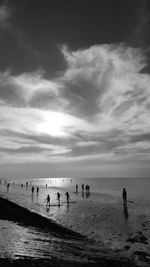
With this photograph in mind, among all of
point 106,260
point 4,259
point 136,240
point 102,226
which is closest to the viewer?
point 4,259

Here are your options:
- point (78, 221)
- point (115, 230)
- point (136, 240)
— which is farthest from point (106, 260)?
point (78, 221)

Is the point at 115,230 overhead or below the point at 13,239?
below

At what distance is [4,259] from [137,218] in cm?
2214

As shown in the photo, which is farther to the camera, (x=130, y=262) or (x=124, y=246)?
(x=124, y=246)

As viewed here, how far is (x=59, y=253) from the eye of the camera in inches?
522

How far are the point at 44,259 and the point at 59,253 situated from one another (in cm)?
157

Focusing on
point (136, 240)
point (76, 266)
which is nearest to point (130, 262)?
point (76, 266)

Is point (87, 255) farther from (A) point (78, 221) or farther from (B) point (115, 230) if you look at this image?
(A) point (78, 221)

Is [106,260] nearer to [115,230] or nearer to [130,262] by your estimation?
[130,262]

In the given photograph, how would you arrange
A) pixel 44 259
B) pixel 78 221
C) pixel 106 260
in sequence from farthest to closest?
1. pixel 78 221
2. pixel 106 260
3. pixel 44 259

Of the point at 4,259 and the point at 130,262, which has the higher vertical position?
the point at 4,259

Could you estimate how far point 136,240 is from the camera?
19266 millimetres

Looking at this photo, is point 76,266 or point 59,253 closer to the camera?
point 76,266

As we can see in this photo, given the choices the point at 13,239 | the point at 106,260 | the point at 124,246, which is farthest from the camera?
the point at 124,246
